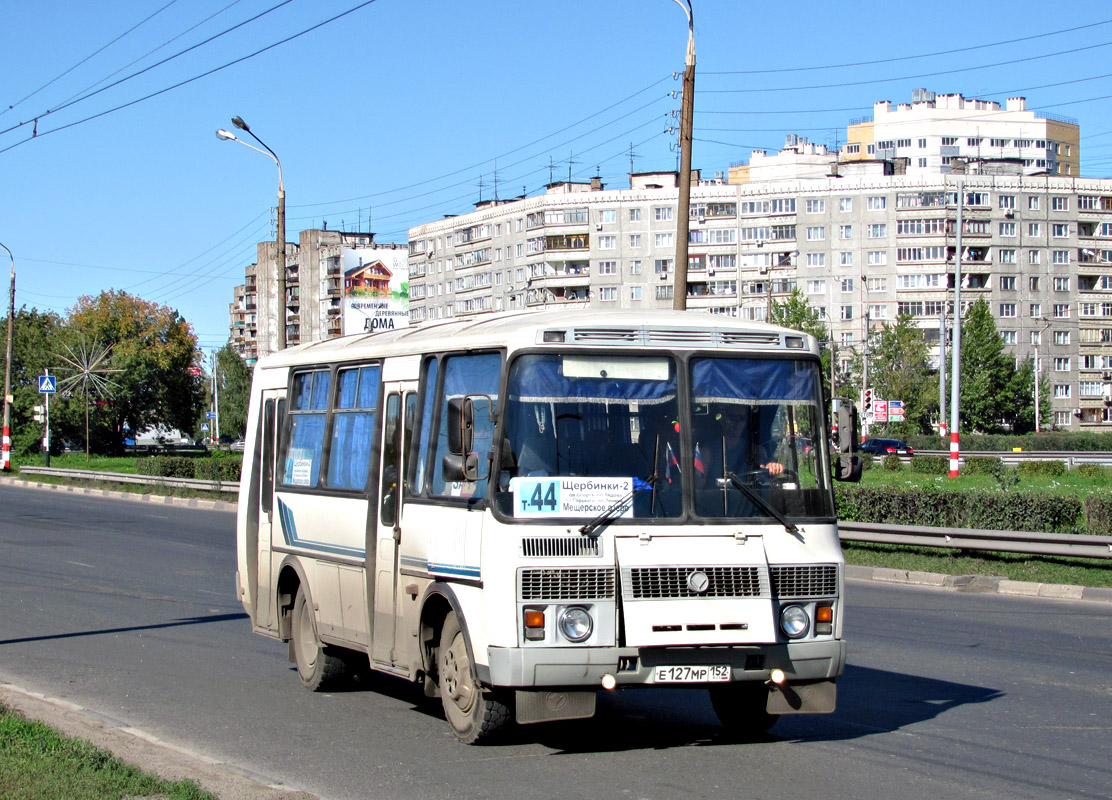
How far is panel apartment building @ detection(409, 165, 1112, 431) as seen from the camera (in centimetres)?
10762

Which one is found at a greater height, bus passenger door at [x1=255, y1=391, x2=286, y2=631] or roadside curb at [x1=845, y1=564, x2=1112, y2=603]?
bus passenger door at [x1=255, y1=391, x2=286, y2=631]

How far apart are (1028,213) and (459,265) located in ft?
177

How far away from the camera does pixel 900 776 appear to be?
22.5ft

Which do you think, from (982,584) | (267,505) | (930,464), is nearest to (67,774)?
(267,505)

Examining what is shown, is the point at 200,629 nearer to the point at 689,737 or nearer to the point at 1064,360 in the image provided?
the point at 689,737

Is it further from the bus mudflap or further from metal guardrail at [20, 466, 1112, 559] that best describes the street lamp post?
the bus mudflap

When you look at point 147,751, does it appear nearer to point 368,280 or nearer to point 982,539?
point 982,539

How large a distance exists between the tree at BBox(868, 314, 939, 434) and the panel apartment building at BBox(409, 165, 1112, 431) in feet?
36.0

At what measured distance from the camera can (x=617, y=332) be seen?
7.44 m

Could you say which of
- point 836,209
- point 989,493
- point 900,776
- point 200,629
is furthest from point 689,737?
point 836,209

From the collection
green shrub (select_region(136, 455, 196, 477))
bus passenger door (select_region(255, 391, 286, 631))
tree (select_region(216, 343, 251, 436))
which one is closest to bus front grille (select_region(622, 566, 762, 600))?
bus passenger door (select_region(255, 391, 286, 631))

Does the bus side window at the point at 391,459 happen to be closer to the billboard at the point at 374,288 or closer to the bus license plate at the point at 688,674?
the bus license plate at the point at 688,674

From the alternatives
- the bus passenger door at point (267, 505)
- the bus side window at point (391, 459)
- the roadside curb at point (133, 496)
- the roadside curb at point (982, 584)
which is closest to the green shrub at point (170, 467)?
the roadside curb at point (133, 496)

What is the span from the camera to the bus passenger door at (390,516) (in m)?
8.43
